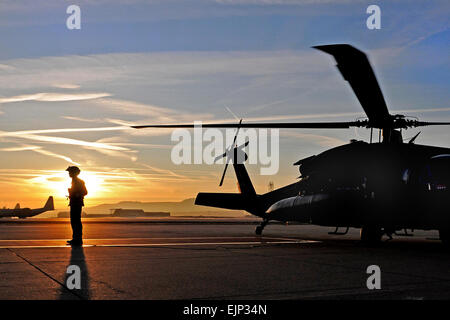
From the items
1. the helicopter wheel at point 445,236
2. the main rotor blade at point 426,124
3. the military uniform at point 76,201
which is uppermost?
the main rotor blade at point 426,124

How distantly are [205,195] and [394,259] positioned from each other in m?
12.9

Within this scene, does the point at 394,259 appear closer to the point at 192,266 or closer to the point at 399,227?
the point at 399,227

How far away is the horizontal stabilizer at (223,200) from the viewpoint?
70.9ft

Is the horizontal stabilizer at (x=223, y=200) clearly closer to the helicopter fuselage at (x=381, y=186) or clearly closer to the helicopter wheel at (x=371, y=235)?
the helicopter fuselage at (x=381, y=186)

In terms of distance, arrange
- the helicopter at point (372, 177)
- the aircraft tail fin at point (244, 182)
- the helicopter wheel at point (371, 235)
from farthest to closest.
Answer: the aircraft tail fin at point (244, 182), the helicopter wheel at point (371, 235), the helicopter at point (372, 177)

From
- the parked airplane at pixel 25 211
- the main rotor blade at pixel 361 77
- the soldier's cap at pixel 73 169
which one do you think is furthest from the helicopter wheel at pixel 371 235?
the parked airplane at pixel 25 211

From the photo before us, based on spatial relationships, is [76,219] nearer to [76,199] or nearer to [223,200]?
[76,199]

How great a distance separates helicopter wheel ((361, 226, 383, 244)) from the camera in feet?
45.0

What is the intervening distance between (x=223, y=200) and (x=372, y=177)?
10.00 metres

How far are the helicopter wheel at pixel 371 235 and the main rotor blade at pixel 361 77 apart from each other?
3.00 meters

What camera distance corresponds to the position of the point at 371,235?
13789 mm

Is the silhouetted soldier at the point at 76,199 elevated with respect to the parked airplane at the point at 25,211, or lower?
elevated

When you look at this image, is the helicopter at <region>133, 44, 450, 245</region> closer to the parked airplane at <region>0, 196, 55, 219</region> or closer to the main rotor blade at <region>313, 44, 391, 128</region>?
the main rotor blade at <region>313, 44, 391, 128</region>
